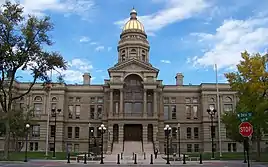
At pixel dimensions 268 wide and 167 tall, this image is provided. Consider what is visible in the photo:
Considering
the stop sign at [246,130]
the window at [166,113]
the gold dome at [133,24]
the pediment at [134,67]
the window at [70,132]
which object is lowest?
the window at [70,132]

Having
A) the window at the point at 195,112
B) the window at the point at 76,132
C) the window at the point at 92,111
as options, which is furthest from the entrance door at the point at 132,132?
the window at the point at 195,112

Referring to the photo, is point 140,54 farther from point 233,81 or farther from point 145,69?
point 233,81

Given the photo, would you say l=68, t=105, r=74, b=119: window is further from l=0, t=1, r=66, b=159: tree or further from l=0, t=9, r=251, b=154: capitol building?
l=0, t=1, r=66, b=159: tree

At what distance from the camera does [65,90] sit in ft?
253

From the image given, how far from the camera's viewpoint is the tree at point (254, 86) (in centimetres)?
3969

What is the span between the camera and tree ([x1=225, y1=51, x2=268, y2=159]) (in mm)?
39688

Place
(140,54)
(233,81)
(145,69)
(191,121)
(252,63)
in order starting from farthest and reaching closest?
(140,54) → (191,121) → (145,69) → (233,81) → (252,63)

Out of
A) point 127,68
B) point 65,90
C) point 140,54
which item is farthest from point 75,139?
point 140,54

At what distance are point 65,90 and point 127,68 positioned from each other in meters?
14.9

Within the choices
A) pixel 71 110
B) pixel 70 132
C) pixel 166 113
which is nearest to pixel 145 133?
pixel 166 113

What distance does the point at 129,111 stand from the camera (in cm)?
7325

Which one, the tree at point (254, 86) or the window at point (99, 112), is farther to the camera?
the window at point (99, 112)

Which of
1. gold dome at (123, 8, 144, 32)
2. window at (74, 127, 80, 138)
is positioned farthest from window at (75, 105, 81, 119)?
gold dome at (123, 8, 144, 32)

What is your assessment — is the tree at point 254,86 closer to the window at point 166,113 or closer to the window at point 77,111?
the window at point 166,113
